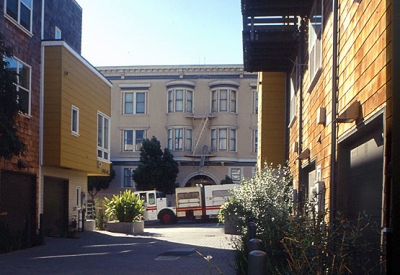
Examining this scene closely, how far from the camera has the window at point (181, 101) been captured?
4284 centimetres

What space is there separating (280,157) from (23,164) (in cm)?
824

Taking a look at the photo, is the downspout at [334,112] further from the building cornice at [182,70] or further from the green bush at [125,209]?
the building cornice at [182,70]

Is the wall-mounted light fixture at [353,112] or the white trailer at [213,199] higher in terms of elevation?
the wall-mounted light fixture at [353,112]

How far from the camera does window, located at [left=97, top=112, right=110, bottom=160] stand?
2422 centimetres

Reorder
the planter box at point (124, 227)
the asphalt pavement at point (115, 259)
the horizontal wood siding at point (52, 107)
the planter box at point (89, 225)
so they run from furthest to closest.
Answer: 1. the planter box at point (89, 225)
2. the planter box at point (124, 227)
3. the horizontal wood siding at point (52, 107)
4. the asphalt pavement at point (115, 259)

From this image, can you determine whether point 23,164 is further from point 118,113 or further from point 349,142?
point 118,113

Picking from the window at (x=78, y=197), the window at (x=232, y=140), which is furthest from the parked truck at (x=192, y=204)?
the window at (x=78, y=197)

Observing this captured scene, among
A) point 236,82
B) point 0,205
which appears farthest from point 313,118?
point 236,82

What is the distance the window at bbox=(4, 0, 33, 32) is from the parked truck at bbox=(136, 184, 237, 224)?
734 inches

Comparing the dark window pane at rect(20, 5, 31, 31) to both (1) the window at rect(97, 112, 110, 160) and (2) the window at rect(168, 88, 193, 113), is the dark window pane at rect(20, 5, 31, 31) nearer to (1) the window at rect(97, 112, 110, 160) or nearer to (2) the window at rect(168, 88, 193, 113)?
(1) the window at rect(97, 112, 110, 160)

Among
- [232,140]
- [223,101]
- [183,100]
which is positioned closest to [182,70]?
[183,100]

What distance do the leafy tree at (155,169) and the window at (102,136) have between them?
47.5 feet

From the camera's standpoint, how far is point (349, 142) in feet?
24.4

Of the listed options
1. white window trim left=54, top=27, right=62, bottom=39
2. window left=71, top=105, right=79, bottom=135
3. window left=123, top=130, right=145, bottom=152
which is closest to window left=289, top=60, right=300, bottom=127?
window left=71, top=105, right=79, bottom=135
